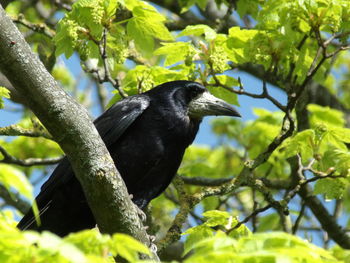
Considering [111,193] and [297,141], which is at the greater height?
[111,193]

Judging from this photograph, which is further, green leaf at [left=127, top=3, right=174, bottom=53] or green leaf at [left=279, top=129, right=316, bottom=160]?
green leaf at [left=127, top=3, right=174, bottom=53]

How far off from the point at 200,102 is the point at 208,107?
83 mm

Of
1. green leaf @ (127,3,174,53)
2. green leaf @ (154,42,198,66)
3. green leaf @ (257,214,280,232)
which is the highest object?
green leaf @ (127,3,174,53)

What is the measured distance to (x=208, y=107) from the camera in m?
5.91

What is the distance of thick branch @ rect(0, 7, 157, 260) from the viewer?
3760 millimetres

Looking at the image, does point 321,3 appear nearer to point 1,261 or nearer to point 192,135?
point 192,135

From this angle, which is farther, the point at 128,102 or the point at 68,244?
the point at 128,102

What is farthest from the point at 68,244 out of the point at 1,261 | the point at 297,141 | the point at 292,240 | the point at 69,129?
the point at 297,141

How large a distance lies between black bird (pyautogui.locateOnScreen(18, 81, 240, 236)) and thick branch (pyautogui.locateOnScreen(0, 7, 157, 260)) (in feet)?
4.61

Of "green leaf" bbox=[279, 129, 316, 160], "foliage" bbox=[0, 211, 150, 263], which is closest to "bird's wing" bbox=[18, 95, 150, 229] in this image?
"green leaf" bbox=[279, 129, 316, 160]

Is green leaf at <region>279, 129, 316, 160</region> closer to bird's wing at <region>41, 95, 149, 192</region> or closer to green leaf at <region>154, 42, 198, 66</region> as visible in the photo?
green leaf at <region>154, 42, 198, 66</region>

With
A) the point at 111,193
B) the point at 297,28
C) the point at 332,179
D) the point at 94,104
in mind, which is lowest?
the point at 94,104

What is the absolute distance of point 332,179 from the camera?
5379 millimetres

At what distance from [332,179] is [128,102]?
1.77 m
